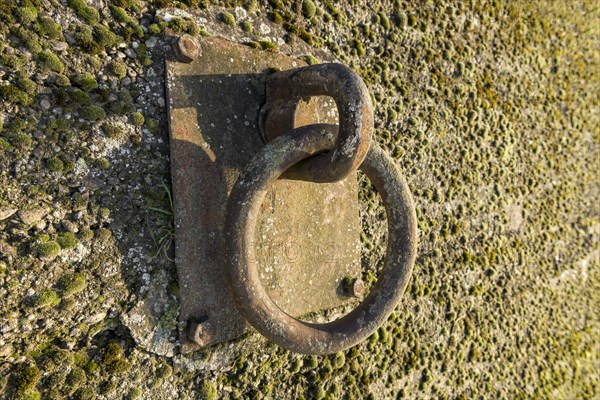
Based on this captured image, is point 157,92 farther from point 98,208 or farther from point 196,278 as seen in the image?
point 196,278

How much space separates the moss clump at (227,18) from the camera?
1.74 m

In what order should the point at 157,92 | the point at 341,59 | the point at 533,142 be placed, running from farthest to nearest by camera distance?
the point at 533,142
the point at 341,59
the point at 157,92

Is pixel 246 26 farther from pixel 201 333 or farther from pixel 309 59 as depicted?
pixel 201 333

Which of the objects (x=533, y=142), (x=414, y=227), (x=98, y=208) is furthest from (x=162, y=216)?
(x=533, y=142)

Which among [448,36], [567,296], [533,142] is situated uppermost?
[448,36]

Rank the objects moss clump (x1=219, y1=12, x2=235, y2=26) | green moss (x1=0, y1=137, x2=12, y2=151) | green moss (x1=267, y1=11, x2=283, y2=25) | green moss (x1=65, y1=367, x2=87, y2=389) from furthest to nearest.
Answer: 1. green moss (x1=267, y1=11, x2=283, y2=25)
2. moss clump (x1=219, y1=12, x2=235, y2=26)
3. green moss (x1=65, y1=367, x2=87, y2=389)
4. green moss (x1=0, y1=137, x2=12, y2=151)

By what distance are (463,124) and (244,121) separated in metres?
1.57

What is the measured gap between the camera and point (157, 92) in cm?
154

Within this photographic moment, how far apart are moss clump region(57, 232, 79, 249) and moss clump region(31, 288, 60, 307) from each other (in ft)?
0.43

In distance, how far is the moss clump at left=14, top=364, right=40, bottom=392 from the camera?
4.20ft

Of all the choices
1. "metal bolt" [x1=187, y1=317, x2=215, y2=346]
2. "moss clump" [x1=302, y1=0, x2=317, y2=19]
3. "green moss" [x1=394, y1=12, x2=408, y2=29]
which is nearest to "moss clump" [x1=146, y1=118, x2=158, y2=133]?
"metal bolt" [x1=187, y1=317, x2=215, y2=346]

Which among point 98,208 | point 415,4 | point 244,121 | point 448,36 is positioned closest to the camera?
point 98,208

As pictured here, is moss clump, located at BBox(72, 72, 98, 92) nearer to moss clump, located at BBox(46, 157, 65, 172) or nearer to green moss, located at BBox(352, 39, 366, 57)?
moss clump, located at BBox(46, 157, 65, 172)

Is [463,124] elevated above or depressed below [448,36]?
below
